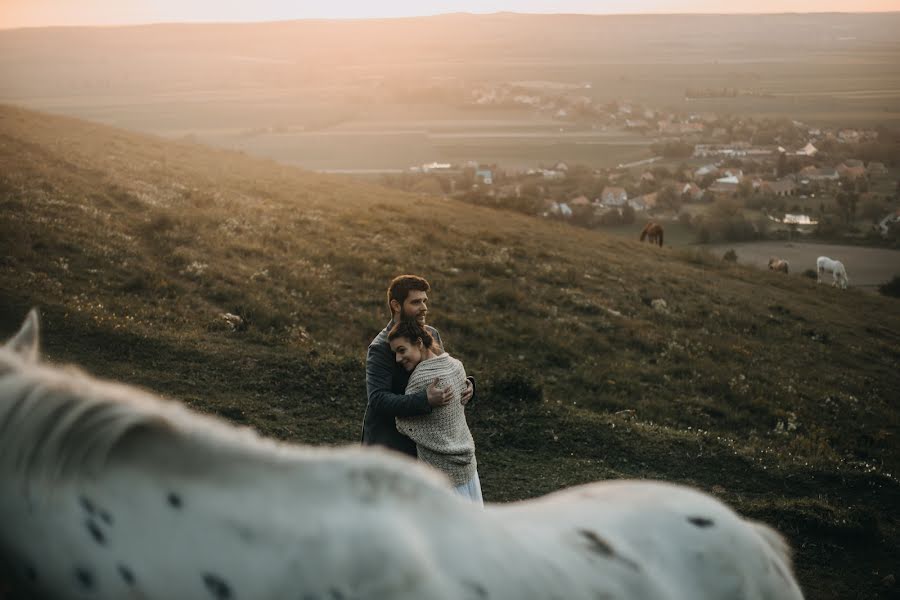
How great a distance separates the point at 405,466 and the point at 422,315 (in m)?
3.34

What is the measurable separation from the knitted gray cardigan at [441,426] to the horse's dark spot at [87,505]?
136 inches

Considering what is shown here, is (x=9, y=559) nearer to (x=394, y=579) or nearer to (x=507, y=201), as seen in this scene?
(x=394, y=579)

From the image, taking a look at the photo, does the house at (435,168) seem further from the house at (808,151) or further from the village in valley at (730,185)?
the house at (808,151)

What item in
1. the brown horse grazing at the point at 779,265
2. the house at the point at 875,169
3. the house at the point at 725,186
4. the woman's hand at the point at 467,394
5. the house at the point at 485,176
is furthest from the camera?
the house at the point at 875,169

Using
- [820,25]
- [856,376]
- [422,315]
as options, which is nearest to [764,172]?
[856,376]

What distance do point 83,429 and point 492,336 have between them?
45.3 feet

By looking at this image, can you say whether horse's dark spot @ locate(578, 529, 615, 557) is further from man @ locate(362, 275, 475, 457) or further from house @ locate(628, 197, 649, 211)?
house @ locate(628, 197, 649, 211)

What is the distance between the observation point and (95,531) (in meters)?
1.99

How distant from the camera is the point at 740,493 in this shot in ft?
32.1

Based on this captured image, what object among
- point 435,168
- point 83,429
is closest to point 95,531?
point 83,429

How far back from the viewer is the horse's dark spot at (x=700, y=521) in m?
3.13

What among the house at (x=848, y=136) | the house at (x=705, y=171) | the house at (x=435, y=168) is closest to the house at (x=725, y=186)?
the house at (x=705, y=171)

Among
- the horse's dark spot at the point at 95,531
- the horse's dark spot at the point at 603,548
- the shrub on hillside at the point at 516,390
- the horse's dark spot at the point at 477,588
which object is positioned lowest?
the shrub on hillside at the point at 516,390

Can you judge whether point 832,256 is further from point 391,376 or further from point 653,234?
point 391,376
